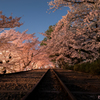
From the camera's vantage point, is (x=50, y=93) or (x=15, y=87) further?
(x=15, y=87)

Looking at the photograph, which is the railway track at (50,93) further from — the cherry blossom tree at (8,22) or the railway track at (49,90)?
the cherry blossom tree at (8,22)

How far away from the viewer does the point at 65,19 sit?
1239 cm

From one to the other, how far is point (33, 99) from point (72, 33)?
1505cm

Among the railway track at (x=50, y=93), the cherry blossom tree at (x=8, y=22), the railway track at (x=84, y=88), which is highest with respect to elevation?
the cherry blossom tree at (x=8, y=22)

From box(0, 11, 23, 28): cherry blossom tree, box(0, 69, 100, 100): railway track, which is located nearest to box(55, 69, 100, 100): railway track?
box(0, 69, 100, 100): railway track

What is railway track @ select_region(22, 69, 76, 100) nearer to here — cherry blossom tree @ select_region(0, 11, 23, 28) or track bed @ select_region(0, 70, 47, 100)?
track bed @ select_region(0, 70, 47, 100)

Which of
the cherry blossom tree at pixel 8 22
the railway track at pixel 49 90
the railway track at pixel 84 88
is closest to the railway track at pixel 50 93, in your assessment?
the railway track at pixel 49 90

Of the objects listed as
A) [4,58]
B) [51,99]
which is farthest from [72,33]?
[51,99]

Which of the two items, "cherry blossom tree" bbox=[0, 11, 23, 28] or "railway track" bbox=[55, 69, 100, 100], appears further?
"cherry blossom tree" bbox=[0, 11, 23, 28]

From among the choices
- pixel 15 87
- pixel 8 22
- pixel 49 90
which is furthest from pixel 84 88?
pixel 8 22

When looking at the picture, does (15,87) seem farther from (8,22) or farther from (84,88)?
(8,22)

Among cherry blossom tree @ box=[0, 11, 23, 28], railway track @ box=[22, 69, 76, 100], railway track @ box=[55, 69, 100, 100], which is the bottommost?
railway track @ box=[55, 69, 100, 100]

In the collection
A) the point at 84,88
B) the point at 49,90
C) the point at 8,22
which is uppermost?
the point at 8,22

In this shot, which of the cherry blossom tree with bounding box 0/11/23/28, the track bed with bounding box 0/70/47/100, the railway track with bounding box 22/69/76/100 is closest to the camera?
the railway track with bounding box 22/69/76/100
